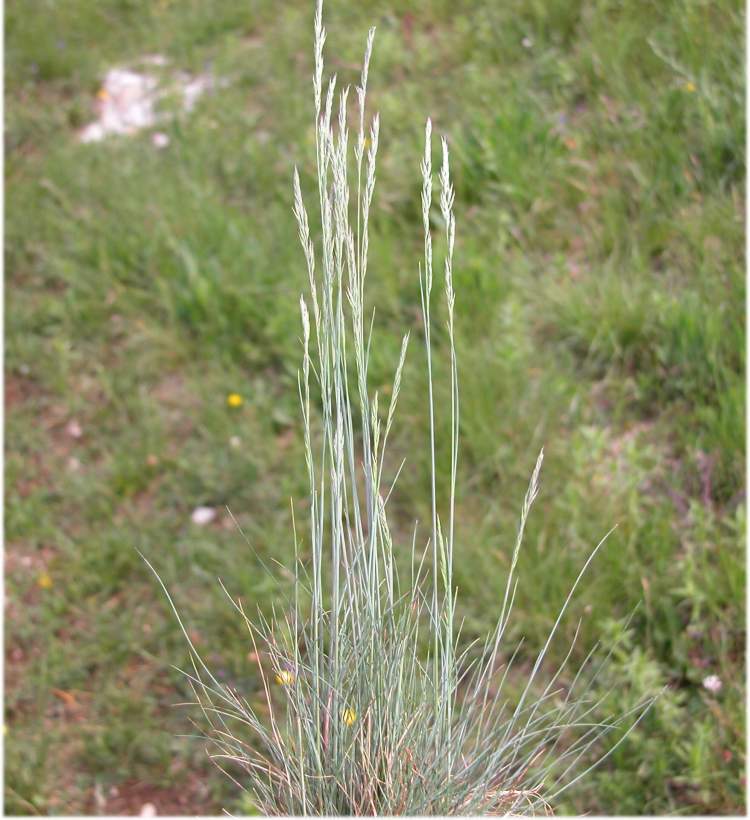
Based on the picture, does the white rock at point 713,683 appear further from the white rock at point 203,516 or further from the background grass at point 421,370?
→ the white rock at point 203,516

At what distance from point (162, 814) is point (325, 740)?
124 centimetres

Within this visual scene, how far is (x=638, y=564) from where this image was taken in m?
2.19

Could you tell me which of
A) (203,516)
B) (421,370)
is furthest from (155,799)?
(421,370)

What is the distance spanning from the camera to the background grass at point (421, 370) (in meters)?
2.24

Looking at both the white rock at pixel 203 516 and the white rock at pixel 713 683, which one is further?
the white rock at pixel 203 516

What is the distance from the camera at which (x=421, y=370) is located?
276cm

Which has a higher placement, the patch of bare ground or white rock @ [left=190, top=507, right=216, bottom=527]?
white rock @ [left=190, top=507, right=216, bottom=527]

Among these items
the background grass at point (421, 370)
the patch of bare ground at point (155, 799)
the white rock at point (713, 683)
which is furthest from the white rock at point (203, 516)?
the white rock at point (713, 683)

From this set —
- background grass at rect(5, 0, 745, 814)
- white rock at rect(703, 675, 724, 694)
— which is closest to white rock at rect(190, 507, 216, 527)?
background grass at rect(5, 0, 745, 814)

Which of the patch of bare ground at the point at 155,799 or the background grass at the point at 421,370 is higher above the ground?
the background grass at the point at 421,370

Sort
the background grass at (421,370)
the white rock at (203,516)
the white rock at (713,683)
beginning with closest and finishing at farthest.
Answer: the white rock at (713,683) → the background grass at (421,370) → the white rock at (203,516)

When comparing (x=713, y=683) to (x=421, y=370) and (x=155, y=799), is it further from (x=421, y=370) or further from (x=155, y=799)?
(x=155, y=799)

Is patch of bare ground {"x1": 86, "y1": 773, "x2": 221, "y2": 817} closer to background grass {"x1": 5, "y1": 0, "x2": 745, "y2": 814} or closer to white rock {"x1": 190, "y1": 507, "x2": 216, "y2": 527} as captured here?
background grass {"x1": 5, "y1": 0, "x2": 745, "y2": 814}

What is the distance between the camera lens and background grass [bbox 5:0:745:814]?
7.36ft
